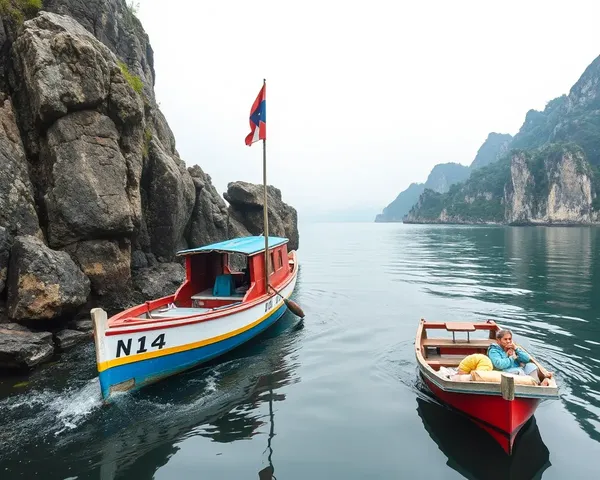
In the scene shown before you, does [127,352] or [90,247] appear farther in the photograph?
[90,247]

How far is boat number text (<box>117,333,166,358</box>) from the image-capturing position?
30.9 ft

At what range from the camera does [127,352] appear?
955 centimetres

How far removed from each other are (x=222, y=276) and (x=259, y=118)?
19.6 ft

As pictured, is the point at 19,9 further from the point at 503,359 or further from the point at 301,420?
the point at 503,359

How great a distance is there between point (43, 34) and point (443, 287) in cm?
2228

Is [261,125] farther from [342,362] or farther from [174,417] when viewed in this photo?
[174,417]

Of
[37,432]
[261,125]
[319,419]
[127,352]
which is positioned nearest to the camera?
[37,432]

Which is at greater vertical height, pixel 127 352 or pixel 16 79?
pixel 16 79

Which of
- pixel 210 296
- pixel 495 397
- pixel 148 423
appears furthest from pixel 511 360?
pixel 210 296

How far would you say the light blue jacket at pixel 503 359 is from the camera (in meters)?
8.09

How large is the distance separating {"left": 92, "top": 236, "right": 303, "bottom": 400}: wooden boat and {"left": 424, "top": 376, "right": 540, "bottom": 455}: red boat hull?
263 inches

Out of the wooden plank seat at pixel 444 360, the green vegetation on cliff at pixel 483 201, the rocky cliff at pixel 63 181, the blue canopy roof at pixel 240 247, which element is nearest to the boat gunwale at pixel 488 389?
the wooden plank seat at pixel 444 360

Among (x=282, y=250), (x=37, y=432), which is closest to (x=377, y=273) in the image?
(x=282, y=250)

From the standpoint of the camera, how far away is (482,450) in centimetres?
719
